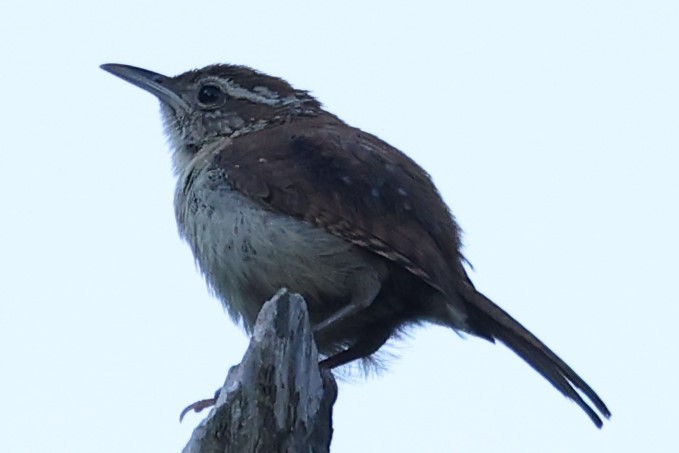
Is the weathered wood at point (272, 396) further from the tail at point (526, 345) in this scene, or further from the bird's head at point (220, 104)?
the bird's head at point (220, 104)

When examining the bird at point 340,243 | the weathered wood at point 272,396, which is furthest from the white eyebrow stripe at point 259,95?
the weathered wood at point 272,396

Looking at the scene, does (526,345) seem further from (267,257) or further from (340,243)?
(267,257)

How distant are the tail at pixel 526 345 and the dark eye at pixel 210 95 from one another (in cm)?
205

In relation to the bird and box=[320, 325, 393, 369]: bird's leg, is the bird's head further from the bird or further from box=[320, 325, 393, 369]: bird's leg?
box=[320, 325, 393, 369]: bird's leg

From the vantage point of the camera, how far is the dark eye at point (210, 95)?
285 inches

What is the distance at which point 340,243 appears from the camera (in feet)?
18.9

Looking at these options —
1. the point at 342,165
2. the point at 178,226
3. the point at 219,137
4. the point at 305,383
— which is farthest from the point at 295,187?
the point at 305,383

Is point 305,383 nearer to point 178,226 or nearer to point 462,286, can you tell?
point 462,286

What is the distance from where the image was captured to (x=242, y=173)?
606 cm

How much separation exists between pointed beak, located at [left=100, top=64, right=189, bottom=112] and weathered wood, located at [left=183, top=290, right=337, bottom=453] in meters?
3.36

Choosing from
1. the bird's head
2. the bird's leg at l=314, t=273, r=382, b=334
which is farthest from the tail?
the bird's head

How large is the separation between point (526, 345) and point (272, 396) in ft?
5.70

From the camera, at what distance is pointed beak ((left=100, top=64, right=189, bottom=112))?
7.41 meters

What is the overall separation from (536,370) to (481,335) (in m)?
0.41
